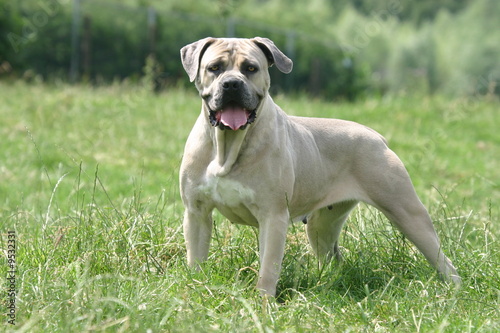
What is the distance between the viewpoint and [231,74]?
441cm

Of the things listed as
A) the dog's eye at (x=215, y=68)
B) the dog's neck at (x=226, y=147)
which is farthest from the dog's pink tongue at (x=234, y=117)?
the dog's eye at (x=215, y=68)

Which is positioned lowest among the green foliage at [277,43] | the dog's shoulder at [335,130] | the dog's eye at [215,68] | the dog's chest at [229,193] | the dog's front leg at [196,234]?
the green foliage at [277,43]

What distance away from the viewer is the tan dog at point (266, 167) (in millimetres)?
4477

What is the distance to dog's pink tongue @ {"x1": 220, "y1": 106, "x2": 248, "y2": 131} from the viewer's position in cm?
441

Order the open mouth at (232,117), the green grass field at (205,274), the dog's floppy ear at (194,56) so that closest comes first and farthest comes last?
1. the green grass field at (205,274)
2. the open mouth at (232,117)
3. the dog's floppy ear at (194,56)

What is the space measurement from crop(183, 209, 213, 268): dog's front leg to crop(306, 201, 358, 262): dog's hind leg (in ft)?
2.91

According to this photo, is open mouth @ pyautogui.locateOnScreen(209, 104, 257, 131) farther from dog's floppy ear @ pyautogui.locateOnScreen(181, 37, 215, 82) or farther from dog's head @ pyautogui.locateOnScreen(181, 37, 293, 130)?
dog's floppy ear @ pyautogui.locateOnScreen(181, 37, 215, 82)

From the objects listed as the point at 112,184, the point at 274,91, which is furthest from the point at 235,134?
the point at 274,91

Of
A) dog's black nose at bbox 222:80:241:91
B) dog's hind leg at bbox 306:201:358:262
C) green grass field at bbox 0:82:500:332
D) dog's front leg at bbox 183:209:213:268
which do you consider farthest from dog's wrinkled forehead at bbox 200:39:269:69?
dog's hind leg at bbox 306:201:358:262

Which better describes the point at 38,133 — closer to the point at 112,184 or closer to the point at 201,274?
the point at 112,184

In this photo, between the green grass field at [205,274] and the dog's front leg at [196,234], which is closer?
the green grass field at [205,274]

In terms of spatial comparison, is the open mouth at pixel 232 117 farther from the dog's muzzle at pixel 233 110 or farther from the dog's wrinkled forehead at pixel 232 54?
the dog's wrinkled forehead at pixel 232 54

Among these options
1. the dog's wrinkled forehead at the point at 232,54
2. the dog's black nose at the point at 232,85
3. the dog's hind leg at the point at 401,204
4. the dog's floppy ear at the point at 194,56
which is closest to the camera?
the dog's black nose at the point at 232,85

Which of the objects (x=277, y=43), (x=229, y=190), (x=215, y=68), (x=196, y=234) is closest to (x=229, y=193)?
(x=229, y=190)
